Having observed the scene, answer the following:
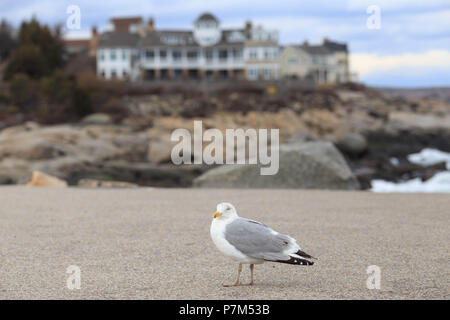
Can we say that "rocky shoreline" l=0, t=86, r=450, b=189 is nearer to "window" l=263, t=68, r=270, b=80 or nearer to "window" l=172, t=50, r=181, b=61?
"window" l=263, t=68, r=270, b=80

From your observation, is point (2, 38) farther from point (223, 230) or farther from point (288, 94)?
point (223, 230)

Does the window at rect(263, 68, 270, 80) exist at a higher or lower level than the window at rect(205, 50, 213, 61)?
lower

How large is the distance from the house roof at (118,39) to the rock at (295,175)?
56310mm

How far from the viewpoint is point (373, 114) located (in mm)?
57250

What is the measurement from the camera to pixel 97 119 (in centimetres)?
4594

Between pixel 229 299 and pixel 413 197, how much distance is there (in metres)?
9.89

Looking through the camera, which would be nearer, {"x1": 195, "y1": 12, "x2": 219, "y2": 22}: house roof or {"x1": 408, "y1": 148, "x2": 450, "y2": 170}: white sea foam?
{"x1": 408, "y1": 148, "x2": 450, "y2": 170}: white sea foam

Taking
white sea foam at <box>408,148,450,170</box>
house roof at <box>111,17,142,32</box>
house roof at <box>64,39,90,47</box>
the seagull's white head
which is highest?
house roof at <box>111,17,142,32</box>

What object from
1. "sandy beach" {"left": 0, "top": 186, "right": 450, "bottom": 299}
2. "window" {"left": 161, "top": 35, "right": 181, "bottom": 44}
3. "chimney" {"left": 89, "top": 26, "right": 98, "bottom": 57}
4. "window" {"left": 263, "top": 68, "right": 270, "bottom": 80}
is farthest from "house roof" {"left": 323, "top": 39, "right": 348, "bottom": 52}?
"sandy beach" {"left": 0, "top": 186, "right": 450, "bottom": 299}

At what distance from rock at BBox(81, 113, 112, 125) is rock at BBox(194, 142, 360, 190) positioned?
2767 cm

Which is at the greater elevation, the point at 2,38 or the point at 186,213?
the point at 2,38

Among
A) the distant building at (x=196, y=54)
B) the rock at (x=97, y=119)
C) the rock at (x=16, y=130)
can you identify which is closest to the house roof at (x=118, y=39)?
the distant building at (x=196, y=54)

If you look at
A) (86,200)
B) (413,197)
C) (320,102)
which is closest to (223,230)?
(86,200)

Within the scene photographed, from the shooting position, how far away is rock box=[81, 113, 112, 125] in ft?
148
